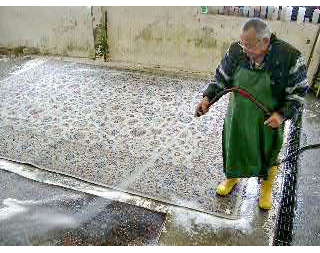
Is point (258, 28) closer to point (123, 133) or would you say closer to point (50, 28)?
point (123, 133)

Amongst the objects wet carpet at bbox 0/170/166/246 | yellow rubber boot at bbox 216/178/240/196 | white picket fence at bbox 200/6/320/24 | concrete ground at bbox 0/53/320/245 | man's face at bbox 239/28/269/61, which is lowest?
wet carpet at bbox 0/170/166/246

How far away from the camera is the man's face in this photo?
2.62 metres

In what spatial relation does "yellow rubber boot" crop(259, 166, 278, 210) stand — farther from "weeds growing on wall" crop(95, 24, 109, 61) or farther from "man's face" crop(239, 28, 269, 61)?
"weeds growing on wall" crop(95, 24, 109, 61)

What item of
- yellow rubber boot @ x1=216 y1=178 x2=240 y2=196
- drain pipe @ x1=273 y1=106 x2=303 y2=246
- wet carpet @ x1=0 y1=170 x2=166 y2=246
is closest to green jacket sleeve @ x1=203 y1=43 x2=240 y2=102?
drain pipe @ x1=273 y1=106 x2=303 y2=246

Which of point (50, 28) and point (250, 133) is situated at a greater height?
point (50, 28)

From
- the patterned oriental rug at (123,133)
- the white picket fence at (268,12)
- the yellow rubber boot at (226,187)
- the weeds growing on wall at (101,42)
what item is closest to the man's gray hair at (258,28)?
the yellow rubber boot at (226,187)

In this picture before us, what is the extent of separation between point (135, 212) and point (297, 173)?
194cm

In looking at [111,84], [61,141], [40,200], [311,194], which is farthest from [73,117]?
[311,194]

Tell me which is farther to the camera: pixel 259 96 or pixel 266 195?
pixel 266 195

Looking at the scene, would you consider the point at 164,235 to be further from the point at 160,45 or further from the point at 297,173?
the point at 160,45

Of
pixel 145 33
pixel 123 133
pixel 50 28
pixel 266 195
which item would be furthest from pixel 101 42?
pixel 266 195

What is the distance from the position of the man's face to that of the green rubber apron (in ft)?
0.52

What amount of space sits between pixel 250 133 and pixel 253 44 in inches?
31.7

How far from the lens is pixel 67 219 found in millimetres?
3209
